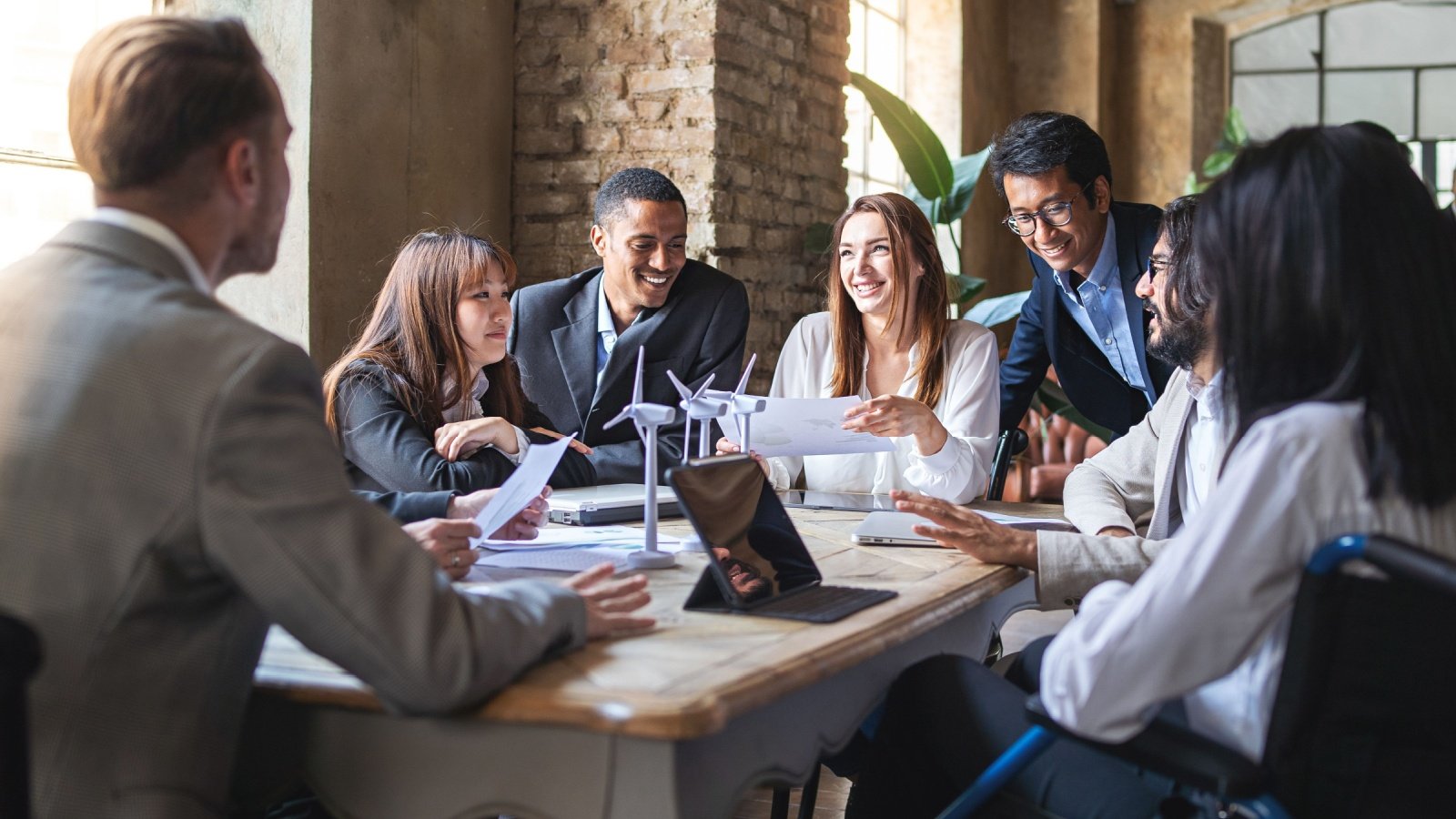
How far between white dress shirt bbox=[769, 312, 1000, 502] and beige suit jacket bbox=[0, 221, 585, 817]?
6.53 ft

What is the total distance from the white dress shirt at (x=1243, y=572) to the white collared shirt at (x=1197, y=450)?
102cm

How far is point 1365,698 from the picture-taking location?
127 centimetres

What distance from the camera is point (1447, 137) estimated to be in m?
9.45

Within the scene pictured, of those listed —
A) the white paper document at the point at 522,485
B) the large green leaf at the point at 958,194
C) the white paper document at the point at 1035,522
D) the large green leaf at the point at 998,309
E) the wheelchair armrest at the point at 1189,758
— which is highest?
the large green leaf at the point at 958,194

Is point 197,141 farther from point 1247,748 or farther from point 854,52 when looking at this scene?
point 854,52

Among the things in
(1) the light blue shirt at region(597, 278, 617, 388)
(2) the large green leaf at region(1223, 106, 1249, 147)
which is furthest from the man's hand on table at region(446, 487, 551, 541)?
(2) the large green leaf at region(1223, 106, 1249, 147)

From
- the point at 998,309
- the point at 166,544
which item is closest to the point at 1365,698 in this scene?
the point at 166,544

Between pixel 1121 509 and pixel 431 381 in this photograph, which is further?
pixel 431 381

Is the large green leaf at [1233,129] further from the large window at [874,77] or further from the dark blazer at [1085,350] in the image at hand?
the dark blazer at [1085,350]

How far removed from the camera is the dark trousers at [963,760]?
5.25 feet

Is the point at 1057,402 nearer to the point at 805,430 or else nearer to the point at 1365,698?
the point at 805,430

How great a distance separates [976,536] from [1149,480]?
0.65 m

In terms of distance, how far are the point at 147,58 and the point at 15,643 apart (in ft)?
1.95

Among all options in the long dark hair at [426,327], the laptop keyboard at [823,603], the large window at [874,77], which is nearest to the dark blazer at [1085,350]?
the long dark hair at [426,327]
